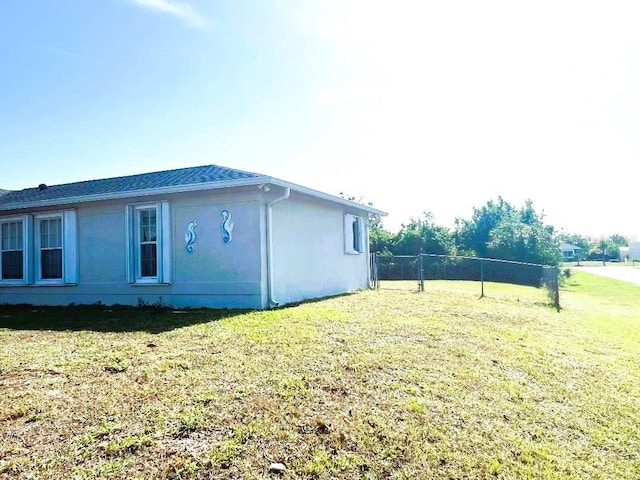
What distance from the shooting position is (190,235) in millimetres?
9453

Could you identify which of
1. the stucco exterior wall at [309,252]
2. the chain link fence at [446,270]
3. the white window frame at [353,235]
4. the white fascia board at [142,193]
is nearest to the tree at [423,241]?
the chain link fence at [446,270]

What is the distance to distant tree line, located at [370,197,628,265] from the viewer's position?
1001 inches

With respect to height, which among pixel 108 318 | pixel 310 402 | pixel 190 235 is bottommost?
pixel 310 402

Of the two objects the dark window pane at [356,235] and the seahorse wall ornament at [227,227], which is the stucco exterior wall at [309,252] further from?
the seahorse wall ornament at [227,227]

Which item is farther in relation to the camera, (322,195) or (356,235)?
(356,235)

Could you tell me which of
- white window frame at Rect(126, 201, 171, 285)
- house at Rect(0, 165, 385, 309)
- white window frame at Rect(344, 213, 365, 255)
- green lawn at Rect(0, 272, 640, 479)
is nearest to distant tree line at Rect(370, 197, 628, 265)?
white window frame at Rect(344, 213, 365, 255)

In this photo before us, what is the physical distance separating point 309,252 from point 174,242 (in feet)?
10.5

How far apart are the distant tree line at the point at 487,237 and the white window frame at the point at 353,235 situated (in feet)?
39.3

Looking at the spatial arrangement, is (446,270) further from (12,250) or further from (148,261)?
(12,250)

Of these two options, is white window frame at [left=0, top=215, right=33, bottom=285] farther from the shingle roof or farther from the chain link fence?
the chain link fence

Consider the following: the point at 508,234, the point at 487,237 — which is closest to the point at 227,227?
the point at 508,234

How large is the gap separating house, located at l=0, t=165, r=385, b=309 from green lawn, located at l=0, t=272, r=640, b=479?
6.47ft

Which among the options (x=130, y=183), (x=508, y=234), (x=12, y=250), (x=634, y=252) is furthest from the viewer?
(x=634, y=252)

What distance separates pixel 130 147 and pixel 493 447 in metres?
14.3
